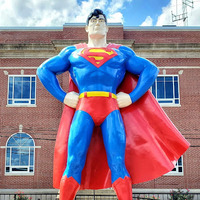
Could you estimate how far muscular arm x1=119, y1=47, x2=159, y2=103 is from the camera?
4.14 meters

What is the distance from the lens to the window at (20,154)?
15.4 m

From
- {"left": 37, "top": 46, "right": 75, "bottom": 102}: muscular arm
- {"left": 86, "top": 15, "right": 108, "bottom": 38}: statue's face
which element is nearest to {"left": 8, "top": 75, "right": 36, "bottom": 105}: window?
{"left": 37, "top": 46, "right": 75, "bottom": 102}: muscular arm

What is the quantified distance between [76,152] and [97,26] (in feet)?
5.63

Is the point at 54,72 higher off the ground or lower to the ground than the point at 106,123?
higher

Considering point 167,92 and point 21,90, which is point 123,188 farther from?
point 21,90

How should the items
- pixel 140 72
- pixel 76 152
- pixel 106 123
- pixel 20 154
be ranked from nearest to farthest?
1. pixel 76 152
2. pixel 106 123
3. pixel 140 72
4. pixel 20 154

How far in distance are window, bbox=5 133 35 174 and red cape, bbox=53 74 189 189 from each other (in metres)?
11.7

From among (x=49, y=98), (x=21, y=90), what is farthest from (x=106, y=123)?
(x=21, y=90)

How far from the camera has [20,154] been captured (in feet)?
50.9

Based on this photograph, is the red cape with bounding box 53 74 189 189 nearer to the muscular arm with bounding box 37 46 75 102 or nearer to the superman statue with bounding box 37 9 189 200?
the superman statue with bounding box 37 9 189 200

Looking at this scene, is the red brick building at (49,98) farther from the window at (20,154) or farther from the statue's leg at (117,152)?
the statue's leg at (117,152)

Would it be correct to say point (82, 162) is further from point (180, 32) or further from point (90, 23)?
point (180, 32)

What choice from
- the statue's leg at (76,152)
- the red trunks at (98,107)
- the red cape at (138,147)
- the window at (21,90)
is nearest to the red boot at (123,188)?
the red cape at (138,147)

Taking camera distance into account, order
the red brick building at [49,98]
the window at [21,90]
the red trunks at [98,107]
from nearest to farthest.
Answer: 1. the red trunks at [98,107]
2. the red brick building at [49,98]
3. the window at [21,90]
